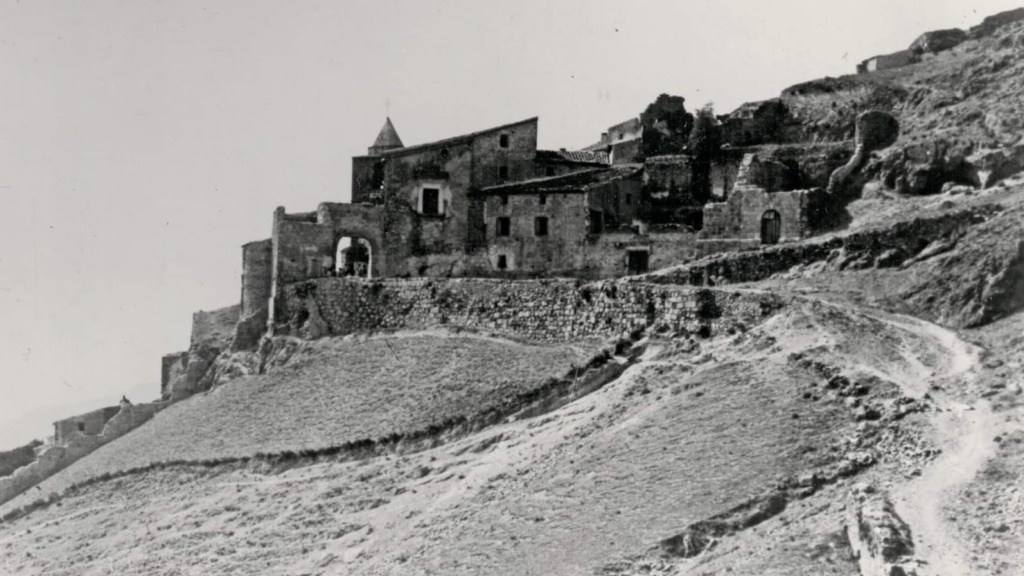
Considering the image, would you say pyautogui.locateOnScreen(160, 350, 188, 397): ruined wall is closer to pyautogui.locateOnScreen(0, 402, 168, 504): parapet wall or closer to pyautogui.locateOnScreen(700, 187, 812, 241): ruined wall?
pyautogui.locateOnScreen(0, 402, 168, 504): parapet wall

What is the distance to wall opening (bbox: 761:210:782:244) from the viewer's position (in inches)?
1759

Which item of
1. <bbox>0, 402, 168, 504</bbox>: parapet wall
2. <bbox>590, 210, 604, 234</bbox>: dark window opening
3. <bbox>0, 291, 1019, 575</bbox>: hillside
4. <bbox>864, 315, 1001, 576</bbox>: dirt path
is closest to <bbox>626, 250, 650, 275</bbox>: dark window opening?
<bbox>590, 210, 604, 234</bbox>: dark window opening

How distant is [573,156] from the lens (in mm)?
54469

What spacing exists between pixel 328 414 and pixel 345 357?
161 inches

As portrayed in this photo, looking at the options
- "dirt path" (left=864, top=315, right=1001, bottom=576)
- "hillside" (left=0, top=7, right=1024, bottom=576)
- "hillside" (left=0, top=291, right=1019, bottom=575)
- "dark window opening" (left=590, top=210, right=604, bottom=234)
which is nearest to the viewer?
"dirt path" (left=864, top=315, right=1001, bottom=576)

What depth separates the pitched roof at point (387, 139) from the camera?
5488 centimetres

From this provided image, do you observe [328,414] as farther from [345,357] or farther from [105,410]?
[105,410]

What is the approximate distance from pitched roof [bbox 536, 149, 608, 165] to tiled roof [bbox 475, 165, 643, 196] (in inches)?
98.1

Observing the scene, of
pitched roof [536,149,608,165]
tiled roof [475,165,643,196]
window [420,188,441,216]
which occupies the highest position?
pitched roof [536,149,608,165]

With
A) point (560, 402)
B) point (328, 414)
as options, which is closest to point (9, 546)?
point (328, 414)

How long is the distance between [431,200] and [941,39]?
80.7 ft

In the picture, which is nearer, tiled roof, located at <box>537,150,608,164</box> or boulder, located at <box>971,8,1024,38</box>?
boulder, located at <box>971,8,1024,38</box>

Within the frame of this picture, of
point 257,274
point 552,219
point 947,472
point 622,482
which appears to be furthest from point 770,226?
point 947,472

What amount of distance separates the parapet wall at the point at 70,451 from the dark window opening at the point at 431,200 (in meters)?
13.1
